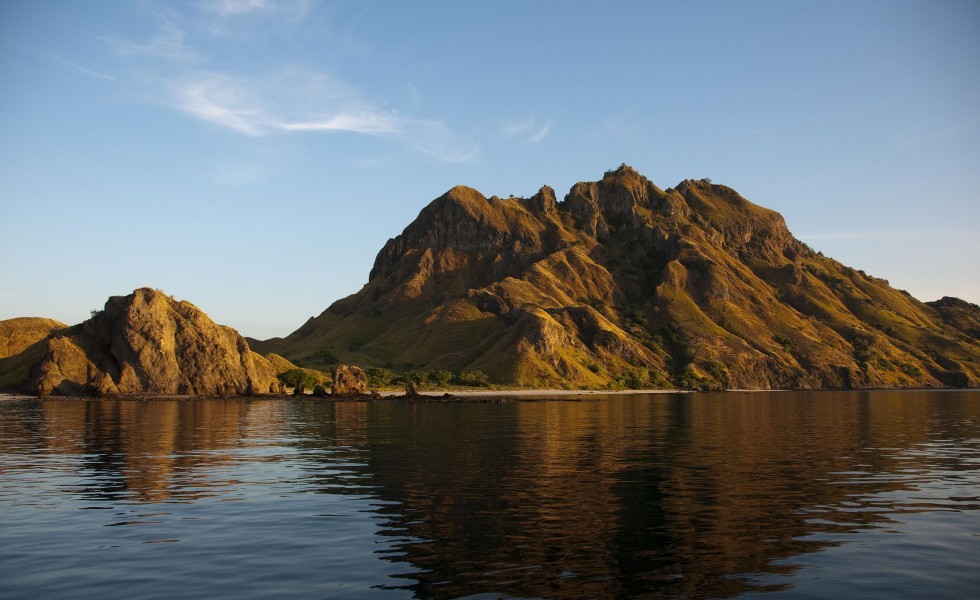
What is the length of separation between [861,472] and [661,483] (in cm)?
1357

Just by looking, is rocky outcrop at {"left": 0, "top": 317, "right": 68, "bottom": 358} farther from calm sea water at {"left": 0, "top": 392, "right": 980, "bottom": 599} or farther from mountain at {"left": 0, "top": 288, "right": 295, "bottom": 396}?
calm sea water at {"left": 0, "top": 392, "right": 980, "bottom": 599}

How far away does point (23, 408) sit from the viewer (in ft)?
342

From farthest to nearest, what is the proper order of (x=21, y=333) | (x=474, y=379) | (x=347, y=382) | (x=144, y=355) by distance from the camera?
(x=474, y=379)
(x=21, y=333)
(x=347, y=382)
(x=144, y=355)

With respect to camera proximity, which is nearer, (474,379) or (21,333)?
(21,333)

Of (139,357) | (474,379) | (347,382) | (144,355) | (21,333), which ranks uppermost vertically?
(21,333)

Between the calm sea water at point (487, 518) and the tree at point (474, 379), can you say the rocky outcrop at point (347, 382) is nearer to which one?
the tree at point (474, 379)

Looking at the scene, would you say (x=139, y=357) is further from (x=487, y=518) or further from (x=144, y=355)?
(x=487, y=518)

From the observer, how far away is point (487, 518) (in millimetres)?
28906

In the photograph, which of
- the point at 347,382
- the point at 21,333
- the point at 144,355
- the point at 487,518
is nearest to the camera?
the point at 487,518

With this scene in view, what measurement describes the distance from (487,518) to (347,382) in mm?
129919

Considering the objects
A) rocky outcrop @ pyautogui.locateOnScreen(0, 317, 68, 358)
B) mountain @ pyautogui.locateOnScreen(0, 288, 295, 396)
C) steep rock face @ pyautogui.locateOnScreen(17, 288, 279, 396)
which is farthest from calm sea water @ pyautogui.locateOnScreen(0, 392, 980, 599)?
rocky outcrop @ pyautogui.locateOnScreen(0, 317, 68, 358)

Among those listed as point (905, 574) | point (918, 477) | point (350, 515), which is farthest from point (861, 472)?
point (350, 515)

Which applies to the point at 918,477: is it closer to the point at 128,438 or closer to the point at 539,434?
the point at 539,434

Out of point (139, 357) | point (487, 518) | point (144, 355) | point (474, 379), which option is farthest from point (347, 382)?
point (487, 518)
